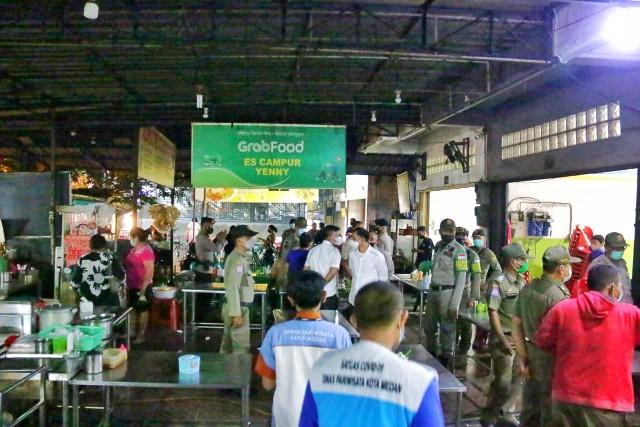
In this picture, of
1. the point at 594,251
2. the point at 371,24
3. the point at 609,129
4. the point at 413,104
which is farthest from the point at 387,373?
the point at 413,104

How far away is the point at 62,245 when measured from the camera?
341 inches

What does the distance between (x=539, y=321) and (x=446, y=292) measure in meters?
2.80

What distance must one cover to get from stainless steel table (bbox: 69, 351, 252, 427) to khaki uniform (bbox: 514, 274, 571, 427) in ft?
6.93

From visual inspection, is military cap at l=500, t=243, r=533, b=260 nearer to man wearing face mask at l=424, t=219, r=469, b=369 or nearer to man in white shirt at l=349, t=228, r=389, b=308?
man wearing face mask at l=424, t=219, r=469, b=369

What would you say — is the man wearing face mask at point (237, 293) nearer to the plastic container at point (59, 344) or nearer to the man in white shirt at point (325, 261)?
the man in white shirt at point (325, 261)

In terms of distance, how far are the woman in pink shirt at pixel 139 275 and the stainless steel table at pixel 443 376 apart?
187 inches

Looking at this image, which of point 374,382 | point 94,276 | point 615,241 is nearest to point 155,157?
point 94,276

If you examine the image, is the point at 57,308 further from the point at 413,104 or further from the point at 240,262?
the point at 413,104

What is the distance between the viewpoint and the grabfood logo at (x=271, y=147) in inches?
335

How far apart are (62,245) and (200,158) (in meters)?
2.79

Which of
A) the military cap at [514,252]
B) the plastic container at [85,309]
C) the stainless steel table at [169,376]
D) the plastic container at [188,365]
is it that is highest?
the military cap at [514,252]

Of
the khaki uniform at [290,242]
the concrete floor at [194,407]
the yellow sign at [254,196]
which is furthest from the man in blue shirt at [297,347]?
the yellow sign at [254,196]

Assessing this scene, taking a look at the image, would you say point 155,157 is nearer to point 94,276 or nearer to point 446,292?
point 94,276

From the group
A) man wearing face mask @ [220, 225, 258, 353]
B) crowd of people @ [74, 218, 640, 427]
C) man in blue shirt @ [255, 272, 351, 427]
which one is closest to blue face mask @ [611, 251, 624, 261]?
crowd of people @ [74, 218, 640, 427]
